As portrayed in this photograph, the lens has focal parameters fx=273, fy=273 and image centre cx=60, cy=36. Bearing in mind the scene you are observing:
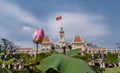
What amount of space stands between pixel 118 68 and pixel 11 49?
185ft

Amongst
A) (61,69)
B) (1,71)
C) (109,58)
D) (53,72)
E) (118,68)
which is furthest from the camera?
(109,58)

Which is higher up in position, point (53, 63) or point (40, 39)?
point (40, 39)

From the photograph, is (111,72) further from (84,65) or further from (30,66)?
(84,65)

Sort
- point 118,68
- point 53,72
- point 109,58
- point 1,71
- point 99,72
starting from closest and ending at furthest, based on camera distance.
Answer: point 53,72 → point 1,71 → point 99,72 → point 118,68 → point 109,58

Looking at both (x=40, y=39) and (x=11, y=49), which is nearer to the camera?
(x=40, y=39)

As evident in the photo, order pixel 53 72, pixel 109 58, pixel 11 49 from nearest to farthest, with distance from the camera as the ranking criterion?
pixel 53 72
pixel 109 58
pixel 11 49

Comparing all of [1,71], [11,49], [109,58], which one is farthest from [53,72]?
[11,49]

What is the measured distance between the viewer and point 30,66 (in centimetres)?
153

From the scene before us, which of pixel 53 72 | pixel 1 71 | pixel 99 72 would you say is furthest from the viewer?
pixel 99 72

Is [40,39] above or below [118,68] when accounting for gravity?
above

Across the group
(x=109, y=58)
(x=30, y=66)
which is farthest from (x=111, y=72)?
(x=30, y=66)

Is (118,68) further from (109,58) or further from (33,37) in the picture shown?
(33,37)

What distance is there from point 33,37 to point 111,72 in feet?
1.99

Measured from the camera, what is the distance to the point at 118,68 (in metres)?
1.86
